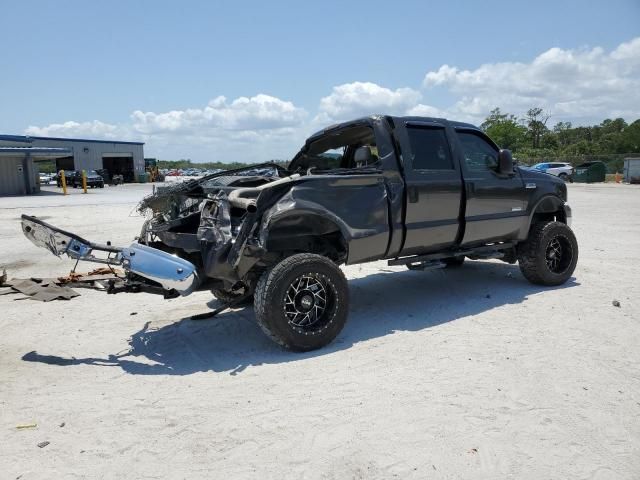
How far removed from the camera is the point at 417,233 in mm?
5207

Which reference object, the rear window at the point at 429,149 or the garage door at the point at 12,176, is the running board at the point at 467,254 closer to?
the rear window at the point at 429,149

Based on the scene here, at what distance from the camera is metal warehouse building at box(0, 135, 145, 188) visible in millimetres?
43500

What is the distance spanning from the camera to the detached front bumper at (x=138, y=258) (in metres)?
4.00

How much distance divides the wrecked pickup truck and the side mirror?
13mm

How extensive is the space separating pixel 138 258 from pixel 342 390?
2017 mm

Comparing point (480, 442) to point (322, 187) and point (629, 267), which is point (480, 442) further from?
point (629, 267)

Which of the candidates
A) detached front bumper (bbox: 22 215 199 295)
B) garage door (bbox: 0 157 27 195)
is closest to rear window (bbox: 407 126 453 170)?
detached front bumper (bbox: 22 215 199 295)

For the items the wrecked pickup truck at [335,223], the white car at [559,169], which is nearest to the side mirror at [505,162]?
the wrecked pickup truck at [335,223]

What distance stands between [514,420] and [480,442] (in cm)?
38

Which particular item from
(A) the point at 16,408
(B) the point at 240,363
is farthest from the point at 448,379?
(A) the point at 16,408

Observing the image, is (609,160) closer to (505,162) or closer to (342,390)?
(505,162)

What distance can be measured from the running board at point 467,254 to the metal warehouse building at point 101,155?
135 ft

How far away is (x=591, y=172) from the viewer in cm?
3697

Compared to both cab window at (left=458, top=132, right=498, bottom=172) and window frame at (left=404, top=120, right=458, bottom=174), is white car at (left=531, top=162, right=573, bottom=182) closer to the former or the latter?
cab window at (left=458, top=132, right=498, bottom=172)
